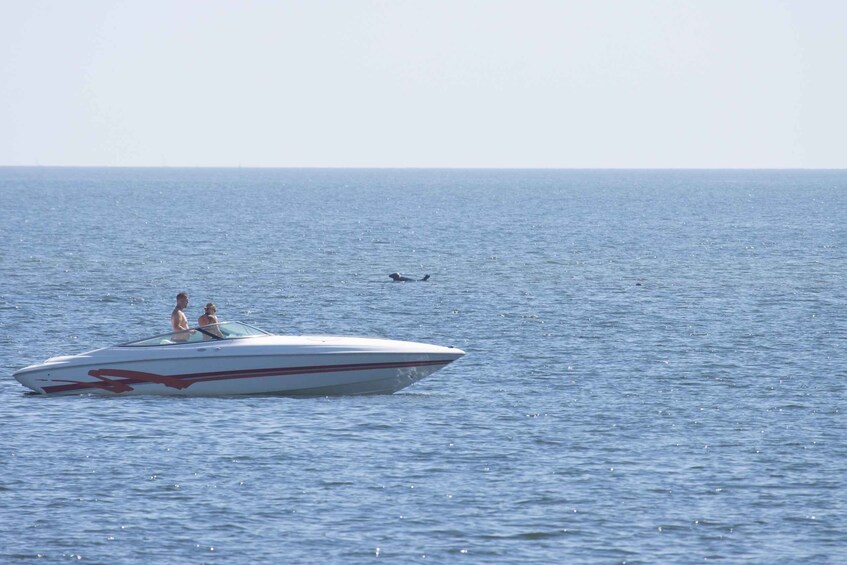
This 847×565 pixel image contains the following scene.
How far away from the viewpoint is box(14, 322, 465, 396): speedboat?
30953 mm

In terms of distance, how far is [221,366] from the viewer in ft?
102

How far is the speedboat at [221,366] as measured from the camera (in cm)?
3095

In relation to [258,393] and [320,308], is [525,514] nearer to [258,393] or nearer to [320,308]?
[258,393]

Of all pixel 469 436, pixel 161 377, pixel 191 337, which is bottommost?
pixel 469 436

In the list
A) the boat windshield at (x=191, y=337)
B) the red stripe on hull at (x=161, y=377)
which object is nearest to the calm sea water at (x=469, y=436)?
the red stripe on hull at (x=161, y=377)

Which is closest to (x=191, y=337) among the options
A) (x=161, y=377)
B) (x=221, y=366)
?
(x=221, y=366)

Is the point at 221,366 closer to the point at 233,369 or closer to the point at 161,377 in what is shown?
the point at 233,369

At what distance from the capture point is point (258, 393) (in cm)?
3156

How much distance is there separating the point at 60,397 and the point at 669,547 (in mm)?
16004

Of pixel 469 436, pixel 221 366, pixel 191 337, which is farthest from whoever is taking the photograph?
pixel 191 337

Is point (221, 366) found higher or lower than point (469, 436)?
higher

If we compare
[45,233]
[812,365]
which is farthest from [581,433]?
[45,233]

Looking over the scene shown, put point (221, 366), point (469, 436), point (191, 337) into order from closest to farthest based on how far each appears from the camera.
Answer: point (469, 436)
point (221, 366)
point (191, 337)

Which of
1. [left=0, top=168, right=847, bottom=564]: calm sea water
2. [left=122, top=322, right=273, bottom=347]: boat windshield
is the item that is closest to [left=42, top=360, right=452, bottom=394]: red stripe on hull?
[left=0, top=168, right=847, bottom=564]: calm sea water
